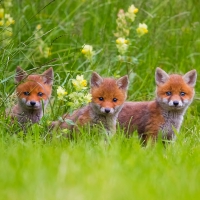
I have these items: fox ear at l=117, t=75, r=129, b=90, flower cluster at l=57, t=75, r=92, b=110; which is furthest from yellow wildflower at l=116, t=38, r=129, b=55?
flower cluster at l=57, t=75, r=92, b=110

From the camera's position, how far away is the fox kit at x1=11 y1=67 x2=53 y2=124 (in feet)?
25.4

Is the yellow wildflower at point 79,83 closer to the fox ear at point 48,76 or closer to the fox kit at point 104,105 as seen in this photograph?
the fox kit at point 104,105

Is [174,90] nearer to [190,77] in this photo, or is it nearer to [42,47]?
[190,77]

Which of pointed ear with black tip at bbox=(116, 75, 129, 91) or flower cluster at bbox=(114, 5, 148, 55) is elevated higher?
flower cluster at bbox=(114, 5, 148, 55)

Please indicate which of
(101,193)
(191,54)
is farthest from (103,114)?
(101,193)

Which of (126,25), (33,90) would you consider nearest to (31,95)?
(33,90)

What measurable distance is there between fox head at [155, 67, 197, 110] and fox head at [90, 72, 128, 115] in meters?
0.51

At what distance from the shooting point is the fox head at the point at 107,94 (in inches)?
302

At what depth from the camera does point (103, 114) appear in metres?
7.70

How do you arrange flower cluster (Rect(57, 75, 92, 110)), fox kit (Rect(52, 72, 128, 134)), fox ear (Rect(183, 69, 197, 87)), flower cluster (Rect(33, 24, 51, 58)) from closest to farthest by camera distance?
flower cluster (Rect(57, 75, 92, 110)), fox kit (Rect(52, 72, 128, 134)), fox ear (Rect(183, 69, 197, 87)), flower cluster (Rect(33, 24, 51, 58))

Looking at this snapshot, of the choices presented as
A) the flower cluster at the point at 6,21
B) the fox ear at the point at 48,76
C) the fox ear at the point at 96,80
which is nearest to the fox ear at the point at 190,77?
the fox ear at the point at 96,80

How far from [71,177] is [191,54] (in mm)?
5592

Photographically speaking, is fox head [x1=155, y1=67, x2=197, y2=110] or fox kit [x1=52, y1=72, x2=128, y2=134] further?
fox head [x1=155, y1=67, x2=197, y2=110]

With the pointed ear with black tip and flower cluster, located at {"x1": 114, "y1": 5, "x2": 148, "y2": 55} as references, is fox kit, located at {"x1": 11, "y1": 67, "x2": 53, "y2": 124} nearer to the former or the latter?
the pointed ear with black tip
